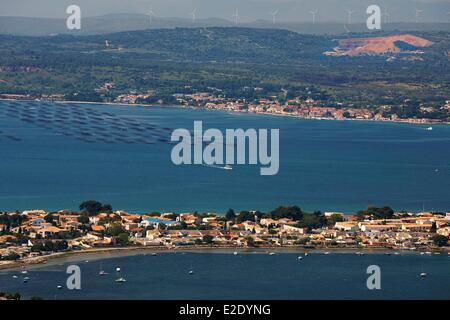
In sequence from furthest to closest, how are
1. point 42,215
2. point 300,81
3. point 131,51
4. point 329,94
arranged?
point 131,51, point 300,81, point 329,94, point 42,215

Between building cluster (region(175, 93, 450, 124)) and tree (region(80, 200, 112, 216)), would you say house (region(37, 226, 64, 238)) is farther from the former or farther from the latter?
building cluster (region(175, 93, 450, 124))

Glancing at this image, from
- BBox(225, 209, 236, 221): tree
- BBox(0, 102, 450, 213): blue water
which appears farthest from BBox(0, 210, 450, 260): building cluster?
BBox(0, 102, 450, 213): blue water

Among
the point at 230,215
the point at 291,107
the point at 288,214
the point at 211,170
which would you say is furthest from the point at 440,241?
the point at 291,107

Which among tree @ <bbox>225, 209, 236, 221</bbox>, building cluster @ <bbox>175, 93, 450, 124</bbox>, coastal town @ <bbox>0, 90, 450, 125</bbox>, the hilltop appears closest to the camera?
tree @ <bbox>225, 209, 236, 221</bbox>

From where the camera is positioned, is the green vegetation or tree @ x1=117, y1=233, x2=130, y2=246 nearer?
tree @ x1=117, y1=233, x2=130, y2=246
